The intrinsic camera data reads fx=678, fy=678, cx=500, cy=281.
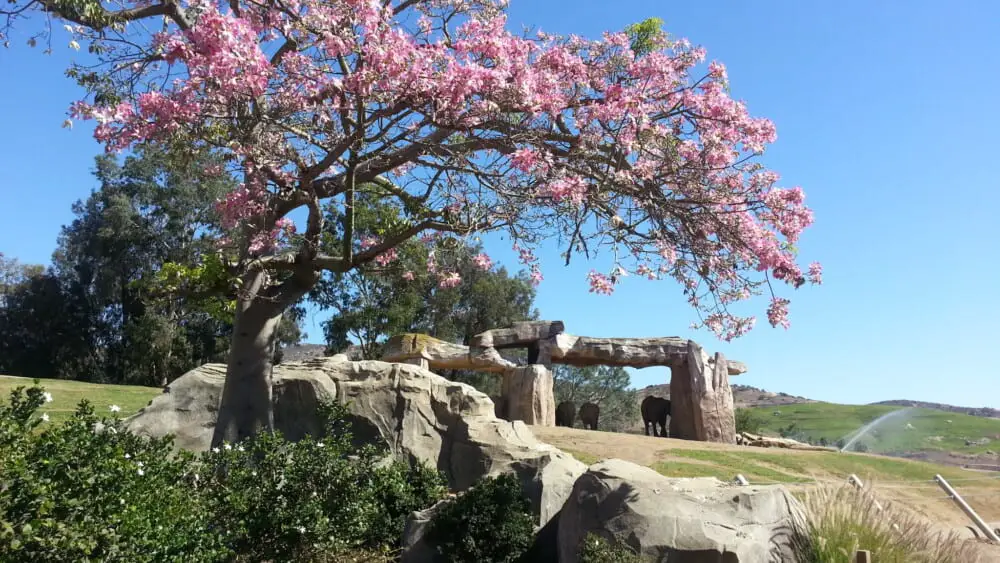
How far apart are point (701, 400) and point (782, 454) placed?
204 inches

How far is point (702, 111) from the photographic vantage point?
860cm

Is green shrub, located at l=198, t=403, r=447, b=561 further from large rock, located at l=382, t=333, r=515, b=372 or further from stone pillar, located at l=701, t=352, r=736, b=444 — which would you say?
stone pillar, located at l=701, t=352, r=736, b=444

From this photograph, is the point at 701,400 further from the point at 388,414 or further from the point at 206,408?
the point at 206,408

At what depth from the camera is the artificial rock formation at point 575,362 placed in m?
23.6

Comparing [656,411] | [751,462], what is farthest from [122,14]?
[656,411]

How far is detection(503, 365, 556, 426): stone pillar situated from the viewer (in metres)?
23.2

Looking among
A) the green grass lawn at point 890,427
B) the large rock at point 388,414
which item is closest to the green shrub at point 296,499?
the large rock at point 388,414

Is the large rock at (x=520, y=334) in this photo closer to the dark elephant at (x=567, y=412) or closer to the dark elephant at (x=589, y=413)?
the dark elephant at (x=567, y=412)

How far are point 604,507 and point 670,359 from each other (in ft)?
66.3

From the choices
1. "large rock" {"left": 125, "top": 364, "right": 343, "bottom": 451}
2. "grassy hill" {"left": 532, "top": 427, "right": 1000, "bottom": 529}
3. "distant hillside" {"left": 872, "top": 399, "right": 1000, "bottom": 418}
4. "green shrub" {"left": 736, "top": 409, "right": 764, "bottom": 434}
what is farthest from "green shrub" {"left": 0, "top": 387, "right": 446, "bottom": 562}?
"distant hillside" {"left": 872, "top": 399, "right": 1000, "bottom": 418}

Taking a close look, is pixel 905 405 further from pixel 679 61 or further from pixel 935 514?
pixel 679 61

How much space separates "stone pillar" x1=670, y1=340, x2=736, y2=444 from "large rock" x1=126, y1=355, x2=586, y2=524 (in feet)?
47.6

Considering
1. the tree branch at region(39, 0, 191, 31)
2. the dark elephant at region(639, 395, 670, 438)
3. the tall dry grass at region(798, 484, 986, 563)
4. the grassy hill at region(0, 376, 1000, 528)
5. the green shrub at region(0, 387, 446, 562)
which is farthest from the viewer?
the dark elephant at region(639, 395, 670, 438)

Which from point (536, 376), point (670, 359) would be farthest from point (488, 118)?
point (670, 359)
